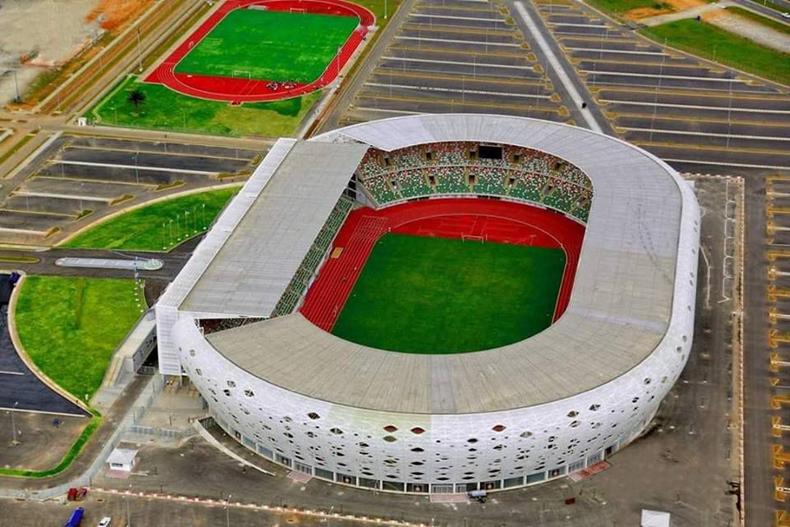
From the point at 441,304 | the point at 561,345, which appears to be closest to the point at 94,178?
the point at 441,304

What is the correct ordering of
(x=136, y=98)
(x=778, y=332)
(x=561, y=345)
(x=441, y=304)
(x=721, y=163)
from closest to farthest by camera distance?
(x=561, y=345)
(x=778, y=332)
(x=441, y=304)
(x=721, y=163)
(x=136, y=98)

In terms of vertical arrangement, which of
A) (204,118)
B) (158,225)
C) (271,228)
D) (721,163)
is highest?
(271,228)

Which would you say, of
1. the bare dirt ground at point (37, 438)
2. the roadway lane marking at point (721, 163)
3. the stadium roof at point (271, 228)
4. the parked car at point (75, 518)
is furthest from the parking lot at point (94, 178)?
the roadway lane marking at point (721, 163)

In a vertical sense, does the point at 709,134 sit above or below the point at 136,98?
above

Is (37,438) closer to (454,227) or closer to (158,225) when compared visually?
(158,225)

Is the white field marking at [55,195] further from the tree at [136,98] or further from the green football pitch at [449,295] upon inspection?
the green football pitch at [449,295]

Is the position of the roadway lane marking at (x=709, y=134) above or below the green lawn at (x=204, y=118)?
above

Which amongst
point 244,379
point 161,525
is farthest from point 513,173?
point 161,525

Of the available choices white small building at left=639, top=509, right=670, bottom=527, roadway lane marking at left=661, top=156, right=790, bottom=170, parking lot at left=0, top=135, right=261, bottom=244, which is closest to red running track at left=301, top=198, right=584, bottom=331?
parking lot at left=0, top=135, right=261, bottom=244
